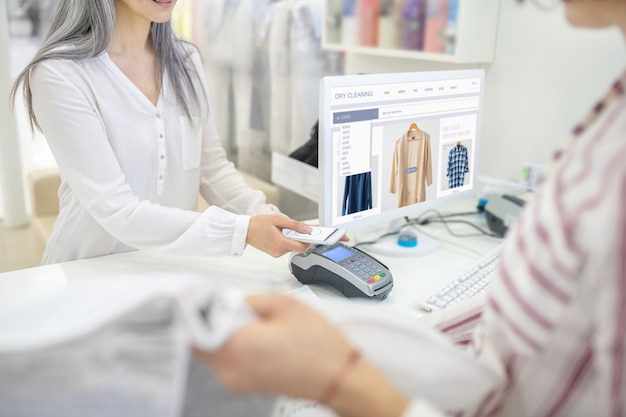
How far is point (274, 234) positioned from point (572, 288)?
769mm

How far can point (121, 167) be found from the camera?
135cm

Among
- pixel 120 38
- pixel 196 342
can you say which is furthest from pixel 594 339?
pixel 120 38

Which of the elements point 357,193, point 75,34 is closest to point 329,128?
point 357,193

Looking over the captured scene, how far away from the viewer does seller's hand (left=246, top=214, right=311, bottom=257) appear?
3.98ft

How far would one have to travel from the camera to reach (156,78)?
146 centimetres

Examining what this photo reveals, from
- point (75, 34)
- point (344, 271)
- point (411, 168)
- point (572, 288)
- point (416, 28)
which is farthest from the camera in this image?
point (416, 28)

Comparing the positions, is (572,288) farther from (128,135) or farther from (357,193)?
(128,135)

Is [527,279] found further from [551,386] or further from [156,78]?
[156,78]

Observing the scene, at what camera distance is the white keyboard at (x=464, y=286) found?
3.78 ft

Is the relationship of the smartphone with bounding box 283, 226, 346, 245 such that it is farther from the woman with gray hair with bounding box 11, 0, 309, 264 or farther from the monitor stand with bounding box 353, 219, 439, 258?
the monitor stand with bounding box 353, 219, 439, 258

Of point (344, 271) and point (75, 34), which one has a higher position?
point (75, 34)

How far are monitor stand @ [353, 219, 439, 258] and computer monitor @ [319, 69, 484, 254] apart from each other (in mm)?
10

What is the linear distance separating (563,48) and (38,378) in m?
1.58

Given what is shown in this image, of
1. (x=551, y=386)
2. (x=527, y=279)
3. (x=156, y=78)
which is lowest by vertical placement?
(x=551, y=386)
